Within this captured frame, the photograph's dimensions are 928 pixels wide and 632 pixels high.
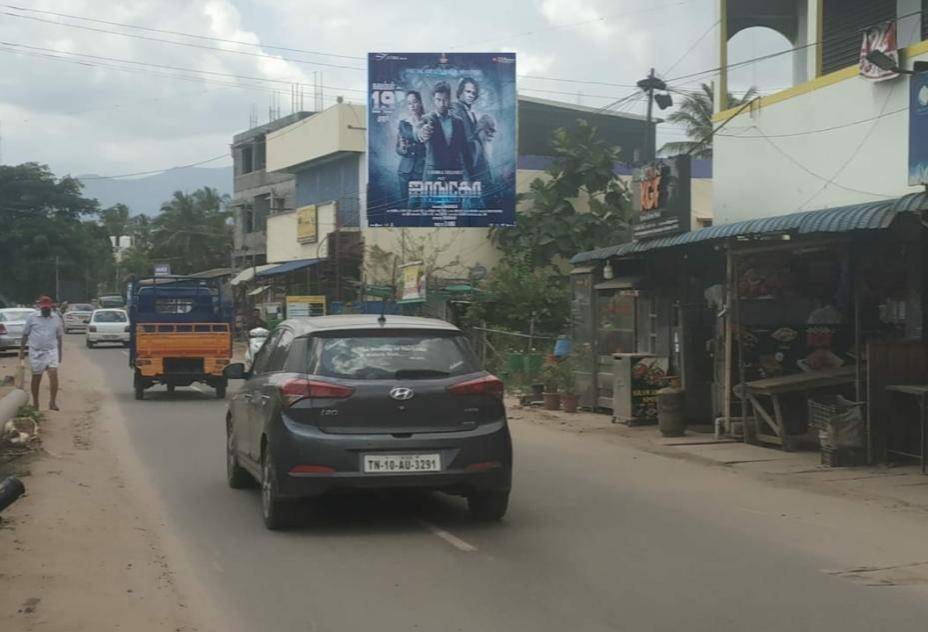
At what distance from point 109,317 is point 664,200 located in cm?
3198

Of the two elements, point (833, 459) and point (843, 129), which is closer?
point (833, 459)

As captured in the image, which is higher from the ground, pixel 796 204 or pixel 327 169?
pixel 327 169

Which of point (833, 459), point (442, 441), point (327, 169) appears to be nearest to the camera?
point (442, 441)

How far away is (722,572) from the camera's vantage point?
6.80m

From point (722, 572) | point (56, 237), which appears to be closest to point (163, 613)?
point (722, 572)

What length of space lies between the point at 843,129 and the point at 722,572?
8.07 m

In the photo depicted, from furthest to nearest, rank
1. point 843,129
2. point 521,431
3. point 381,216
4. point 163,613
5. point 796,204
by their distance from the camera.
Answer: point 381,216
point 521,431
point 796,204
point 843,129
point 163,613

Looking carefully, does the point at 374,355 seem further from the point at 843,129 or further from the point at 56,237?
the point at 56,237

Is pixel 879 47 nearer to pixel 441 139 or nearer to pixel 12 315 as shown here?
pixel 441 139

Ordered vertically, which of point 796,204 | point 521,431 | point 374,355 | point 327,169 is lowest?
point 521,431

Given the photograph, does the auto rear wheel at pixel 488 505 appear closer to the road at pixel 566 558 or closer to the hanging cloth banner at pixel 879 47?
the road at pixel 566 558

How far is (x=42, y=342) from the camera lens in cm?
1675

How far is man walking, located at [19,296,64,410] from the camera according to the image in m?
16.7

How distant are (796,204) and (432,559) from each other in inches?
352
